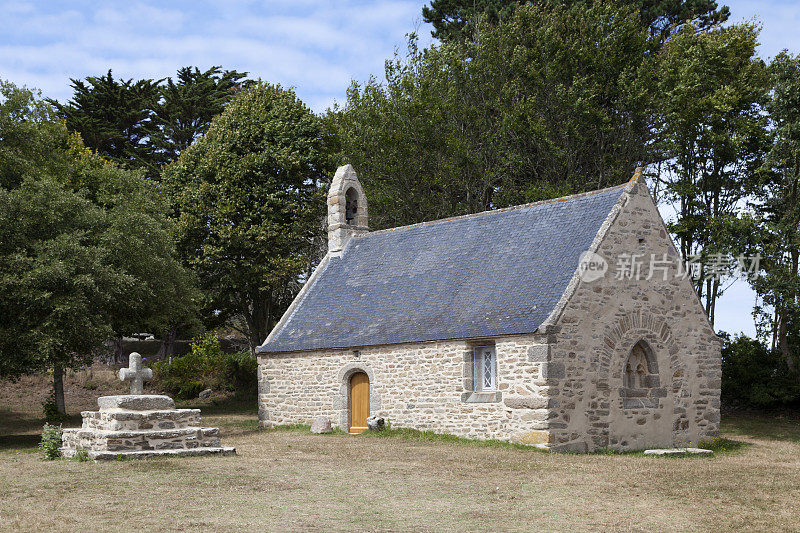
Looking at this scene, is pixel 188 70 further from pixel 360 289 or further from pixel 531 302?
pixel 531 302

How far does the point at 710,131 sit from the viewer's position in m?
27.6

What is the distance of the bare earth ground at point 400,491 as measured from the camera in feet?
31.2

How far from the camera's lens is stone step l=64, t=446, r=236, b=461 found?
14227 mm

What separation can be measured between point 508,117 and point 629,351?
14.0 meters

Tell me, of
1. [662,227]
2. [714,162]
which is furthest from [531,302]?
[714,162]

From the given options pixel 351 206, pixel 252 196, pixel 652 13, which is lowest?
pixel 351 206

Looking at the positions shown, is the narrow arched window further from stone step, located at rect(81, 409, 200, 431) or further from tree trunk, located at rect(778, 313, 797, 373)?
tree trunk, located at rect(778, 313, 797, 373)

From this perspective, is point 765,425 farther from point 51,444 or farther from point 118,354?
point 118,354

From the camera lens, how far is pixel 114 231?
70.9ft

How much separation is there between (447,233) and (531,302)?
15.8 feet

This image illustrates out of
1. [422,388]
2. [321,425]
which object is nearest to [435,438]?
[422,388]

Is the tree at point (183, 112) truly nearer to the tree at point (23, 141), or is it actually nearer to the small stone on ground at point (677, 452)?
the tree at point (23, 141)

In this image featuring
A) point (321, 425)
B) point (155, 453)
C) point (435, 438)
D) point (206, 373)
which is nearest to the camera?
point (155, 453)

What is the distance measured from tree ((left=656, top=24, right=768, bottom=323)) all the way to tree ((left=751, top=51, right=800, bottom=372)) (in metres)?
1.06
